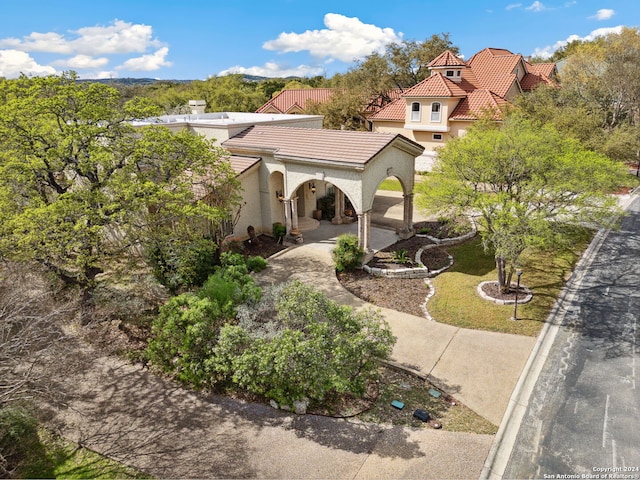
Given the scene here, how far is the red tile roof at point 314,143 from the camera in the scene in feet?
66.7

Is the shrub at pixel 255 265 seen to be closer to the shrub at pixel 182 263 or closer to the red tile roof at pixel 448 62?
the shrub at pixel 182 263

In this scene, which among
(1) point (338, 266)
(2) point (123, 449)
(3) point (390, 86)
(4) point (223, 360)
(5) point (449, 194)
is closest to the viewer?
(2) point (123, 449)

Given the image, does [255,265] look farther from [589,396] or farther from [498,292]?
[589,396]

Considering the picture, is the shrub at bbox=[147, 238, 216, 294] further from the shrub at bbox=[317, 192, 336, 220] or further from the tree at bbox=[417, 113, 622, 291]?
the shrub at bbox=[317, 192, 336, 220]

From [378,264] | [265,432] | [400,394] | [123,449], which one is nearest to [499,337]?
[400,394]

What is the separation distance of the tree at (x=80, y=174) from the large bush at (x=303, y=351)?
216 inches

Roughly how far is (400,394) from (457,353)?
2.99 metres

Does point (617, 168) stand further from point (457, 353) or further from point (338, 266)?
point (338, 266)

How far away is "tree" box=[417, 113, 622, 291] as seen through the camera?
15.7 meters

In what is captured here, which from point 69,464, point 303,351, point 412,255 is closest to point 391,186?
point 412,255

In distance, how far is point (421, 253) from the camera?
22.3 meters

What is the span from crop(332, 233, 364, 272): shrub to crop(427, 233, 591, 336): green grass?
389 centimetres

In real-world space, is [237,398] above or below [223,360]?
below

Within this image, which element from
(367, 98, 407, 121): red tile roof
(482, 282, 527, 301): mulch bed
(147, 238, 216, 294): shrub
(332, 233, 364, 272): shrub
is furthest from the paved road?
(367, 98, 407, 121): red tile roof
